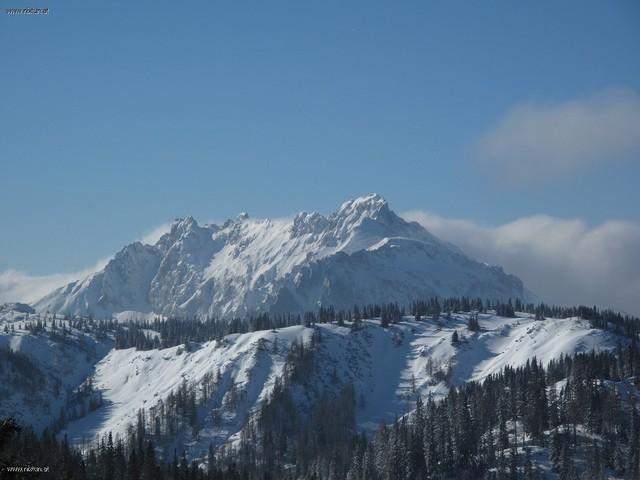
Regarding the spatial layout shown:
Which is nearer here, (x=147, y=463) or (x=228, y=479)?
(x=147, y=463)

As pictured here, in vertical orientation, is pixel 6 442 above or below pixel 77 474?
above

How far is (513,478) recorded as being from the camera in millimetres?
195500

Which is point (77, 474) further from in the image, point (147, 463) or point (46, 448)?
point (46, 448)

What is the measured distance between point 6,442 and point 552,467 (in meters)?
170

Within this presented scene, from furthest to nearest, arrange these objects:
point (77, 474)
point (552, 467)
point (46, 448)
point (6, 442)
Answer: point (552, 467), point (46, 448), point (77, 474), point (6, 442)

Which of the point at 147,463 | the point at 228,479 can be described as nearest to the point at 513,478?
the point at 228,479

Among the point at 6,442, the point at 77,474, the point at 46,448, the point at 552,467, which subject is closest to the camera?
the point at 6,442

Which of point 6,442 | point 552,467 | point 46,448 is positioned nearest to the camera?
point 6,442

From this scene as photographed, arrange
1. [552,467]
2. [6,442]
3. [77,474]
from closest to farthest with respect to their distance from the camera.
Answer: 1. [6,442]
2. [77,474]
3. [552,467]

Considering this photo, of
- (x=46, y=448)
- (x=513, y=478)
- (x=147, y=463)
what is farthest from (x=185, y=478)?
(x=513, y=478)

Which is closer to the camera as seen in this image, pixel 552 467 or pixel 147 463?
pixel 147 463

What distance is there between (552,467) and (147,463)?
3323 inches

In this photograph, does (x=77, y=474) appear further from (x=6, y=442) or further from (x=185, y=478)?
(x=6, y=442)

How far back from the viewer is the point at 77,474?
528 ft
